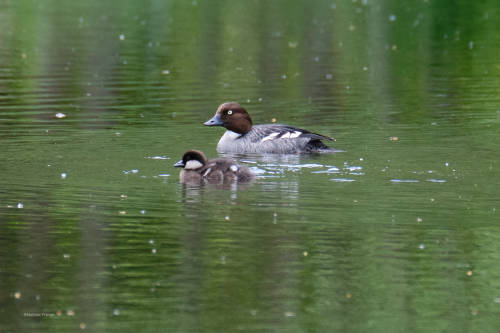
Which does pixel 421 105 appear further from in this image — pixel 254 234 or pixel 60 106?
pixel 254 234

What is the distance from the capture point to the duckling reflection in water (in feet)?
46.7

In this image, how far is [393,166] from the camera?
14.8 metres

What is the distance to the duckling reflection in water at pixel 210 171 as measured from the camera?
46.7ft

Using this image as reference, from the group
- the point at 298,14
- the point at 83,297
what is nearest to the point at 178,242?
the point at 83,297

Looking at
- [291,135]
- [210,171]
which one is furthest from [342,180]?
[291,135]

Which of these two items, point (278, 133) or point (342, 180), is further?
point (278, 133)

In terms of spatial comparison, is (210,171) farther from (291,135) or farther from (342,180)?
(291,135)

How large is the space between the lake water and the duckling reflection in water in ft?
0.88

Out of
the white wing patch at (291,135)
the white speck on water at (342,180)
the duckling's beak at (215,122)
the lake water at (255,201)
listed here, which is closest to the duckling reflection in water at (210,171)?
the lake water at (255,201)

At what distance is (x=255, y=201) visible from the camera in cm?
1288

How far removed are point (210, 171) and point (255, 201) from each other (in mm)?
1767

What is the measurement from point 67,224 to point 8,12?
34.0 metres

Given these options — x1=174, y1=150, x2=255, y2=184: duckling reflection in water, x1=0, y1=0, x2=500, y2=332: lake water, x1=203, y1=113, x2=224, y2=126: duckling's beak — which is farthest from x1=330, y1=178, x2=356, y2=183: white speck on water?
x1=203, y1=113, x2=224, y2=126: duckling's beak

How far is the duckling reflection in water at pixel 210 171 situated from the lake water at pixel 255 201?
0.27m
